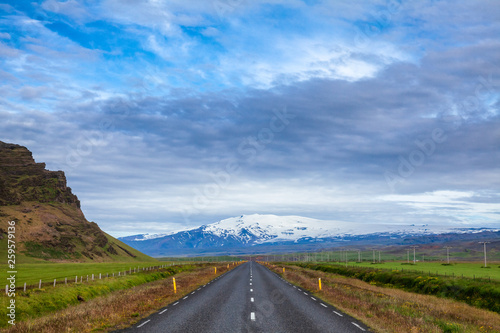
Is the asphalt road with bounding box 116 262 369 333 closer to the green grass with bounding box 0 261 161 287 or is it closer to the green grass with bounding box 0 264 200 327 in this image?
the green grass with bounding box 0 264 200 327

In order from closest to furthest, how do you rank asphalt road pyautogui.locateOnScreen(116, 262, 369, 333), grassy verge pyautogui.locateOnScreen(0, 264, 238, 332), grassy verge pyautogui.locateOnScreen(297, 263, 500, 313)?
1. asphalt road pyautogui.locateOnScreen(116, 262, 369, 333)
2. grassy verge pyautogui.locateOnScreen(0, 264, 238, 332)
3. grassy verge pyautogui.locateOnScreen(297, 263, 500, 313)

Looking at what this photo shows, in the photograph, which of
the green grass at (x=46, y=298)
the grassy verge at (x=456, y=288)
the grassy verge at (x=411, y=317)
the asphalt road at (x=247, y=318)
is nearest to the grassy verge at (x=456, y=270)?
the grassy verge at (x=456, y=288)

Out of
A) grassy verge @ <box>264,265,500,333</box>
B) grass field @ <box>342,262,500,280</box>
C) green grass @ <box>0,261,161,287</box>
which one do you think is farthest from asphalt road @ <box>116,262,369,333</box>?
grass field @ <box>342,262,500,280</box>

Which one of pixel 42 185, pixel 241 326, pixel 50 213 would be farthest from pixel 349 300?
pixel 42 185

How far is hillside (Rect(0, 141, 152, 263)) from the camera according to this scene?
14388cm

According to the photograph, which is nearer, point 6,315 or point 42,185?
point 6,315

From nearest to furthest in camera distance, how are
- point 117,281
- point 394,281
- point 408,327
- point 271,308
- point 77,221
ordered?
point 408,327 → point 271,308 → point 117,281 → point 394,281 → point 77,221

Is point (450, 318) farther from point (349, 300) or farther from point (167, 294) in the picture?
point (167, 294)

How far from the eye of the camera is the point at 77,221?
185m

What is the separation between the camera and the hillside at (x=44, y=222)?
14388 cm

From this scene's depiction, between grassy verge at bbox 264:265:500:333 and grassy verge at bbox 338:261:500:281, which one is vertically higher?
grassy verge at bbox 264:265:500:333

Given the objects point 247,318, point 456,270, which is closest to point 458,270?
point 456,270

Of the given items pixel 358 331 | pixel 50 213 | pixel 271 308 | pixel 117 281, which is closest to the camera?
pixel 358 331

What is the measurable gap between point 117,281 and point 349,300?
22.8m
